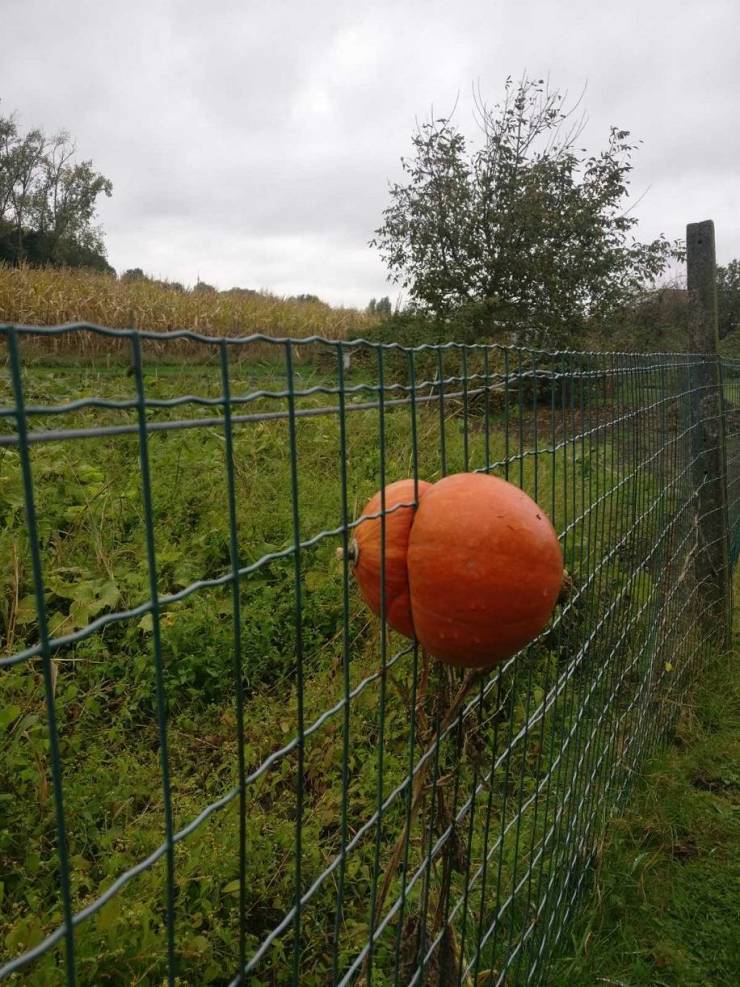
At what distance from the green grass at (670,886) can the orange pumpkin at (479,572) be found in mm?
1411

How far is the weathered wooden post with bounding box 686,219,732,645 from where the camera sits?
13.3 feet

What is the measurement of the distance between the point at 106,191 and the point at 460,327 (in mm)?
39467

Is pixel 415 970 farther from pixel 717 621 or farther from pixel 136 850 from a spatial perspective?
pixel 717 621

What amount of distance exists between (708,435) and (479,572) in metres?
3.34

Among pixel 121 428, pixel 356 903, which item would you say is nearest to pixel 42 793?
pixel 356 903

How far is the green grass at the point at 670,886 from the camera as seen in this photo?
2.19 m

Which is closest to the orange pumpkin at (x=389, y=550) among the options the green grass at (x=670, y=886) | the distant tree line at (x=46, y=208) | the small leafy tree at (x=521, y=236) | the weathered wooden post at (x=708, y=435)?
the green grass at (x=670, y=886)

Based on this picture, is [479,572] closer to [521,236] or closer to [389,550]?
[389,550]

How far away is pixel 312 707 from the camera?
9.70 feet

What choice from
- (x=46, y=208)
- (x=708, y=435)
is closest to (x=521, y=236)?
(x=708, y=435)

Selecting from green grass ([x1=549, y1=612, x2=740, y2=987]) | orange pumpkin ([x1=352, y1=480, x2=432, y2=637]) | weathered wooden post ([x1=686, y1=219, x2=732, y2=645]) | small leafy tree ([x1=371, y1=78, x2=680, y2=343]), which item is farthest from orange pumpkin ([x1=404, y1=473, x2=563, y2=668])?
small leafy tree ([x1=371, y1=78, x2=680, y2=343])

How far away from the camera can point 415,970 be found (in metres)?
1.53

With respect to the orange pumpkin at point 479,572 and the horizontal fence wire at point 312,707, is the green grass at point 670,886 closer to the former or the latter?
the horizontal fence wire at point 312,707

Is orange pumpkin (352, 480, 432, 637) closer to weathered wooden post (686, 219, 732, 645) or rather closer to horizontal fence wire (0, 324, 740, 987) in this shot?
horizontal fence wire (0, 324, 740, 987)
